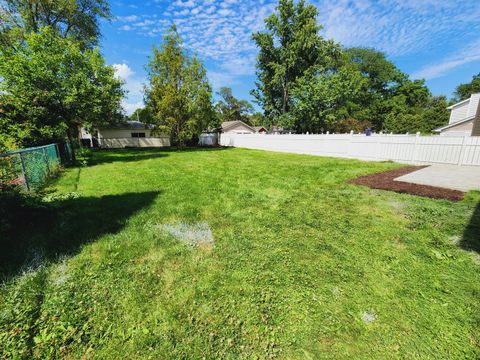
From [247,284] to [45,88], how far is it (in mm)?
12642

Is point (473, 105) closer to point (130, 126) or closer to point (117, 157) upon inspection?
point (117, 157)

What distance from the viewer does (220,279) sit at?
249 cm

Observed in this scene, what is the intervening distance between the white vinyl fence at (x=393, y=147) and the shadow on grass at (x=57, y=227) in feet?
37.9

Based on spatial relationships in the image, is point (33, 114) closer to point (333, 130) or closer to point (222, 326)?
point (222, 326)

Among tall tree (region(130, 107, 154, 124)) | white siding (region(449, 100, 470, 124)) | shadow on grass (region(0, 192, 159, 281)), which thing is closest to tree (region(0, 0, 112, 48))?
tall tree (region(130, 107, 154, 124))

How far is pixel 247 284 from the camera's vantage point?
240 centimetres

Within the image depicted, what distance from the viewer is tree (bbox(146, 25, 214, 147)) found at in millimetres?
17922

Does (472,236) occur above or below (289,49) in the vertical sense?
below


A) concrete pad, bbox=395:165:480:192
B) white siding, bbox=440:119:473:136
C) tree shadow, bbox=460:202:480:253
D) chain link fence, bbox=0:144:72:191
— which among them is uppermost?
white siding, bbox=440:119:473:136

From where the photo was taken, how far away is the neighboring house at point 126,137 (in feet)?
80.8

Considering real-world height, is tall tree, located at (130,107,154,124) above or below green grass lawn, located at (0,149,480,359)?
above

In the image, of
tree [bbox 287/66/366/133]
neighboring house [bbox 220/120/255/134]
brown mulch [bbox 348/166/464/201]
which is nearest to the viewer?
brown mulch [bbox 348/166/464/201]

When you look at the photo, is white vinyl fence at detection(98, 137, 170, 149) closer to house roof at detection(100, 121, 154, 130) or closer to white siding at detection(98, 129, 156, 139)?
white siding at detection(98, 129, 156, 139)

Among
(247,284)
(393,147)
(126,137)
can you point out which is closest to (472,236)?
(247,284)
